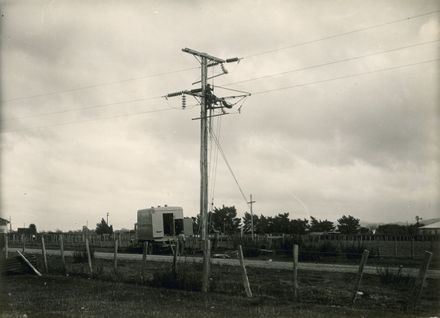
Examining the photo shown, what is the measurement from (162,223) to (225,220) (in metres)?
26.3

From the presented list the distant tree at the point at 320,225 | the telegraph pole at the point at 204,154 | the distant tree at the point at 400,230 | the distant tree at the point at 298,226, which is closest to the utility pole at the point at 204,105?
the telegraph pole at the point at 204,154

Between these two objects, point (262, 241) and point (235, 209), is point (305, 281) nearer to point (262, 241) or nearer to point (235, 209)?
point (262, 241)

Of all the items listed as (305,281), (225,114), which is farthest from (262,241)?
(305,281)

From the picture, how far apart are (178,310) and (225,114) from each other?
59.9 feet

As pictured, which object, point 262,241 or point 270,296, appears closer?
point 270,296

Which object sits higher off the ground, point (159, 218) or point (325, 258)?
point (159, 218)

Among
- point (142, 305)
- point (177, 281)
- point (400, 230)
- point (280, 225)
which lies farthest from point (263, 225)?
point (142, 305)

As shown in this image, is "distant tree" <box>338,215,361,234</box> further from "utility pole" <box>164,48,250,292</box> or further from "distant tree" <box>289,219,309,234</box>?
"utility pole" <box>164,48,250,292</box>

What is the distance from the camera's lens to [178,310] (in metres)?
9.20

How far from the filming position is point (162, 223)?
31.5 meters

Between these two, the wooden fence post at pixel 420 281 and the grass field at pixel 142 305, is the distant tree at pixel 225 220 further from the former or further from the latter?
the wooden fence post at pixel 420 281

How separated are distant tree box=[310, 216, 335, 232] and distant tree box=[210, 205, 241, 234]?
940 centimetres

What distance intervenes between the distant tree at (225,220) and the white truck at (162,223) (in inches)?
957

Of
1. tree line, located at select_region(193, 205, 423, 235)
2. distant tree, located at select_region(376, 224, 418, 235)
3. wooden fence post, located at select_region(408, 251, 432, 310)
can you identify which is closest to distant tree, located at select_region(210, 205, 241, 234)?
tree line, located at select_region(193, 205, 423, 235)
